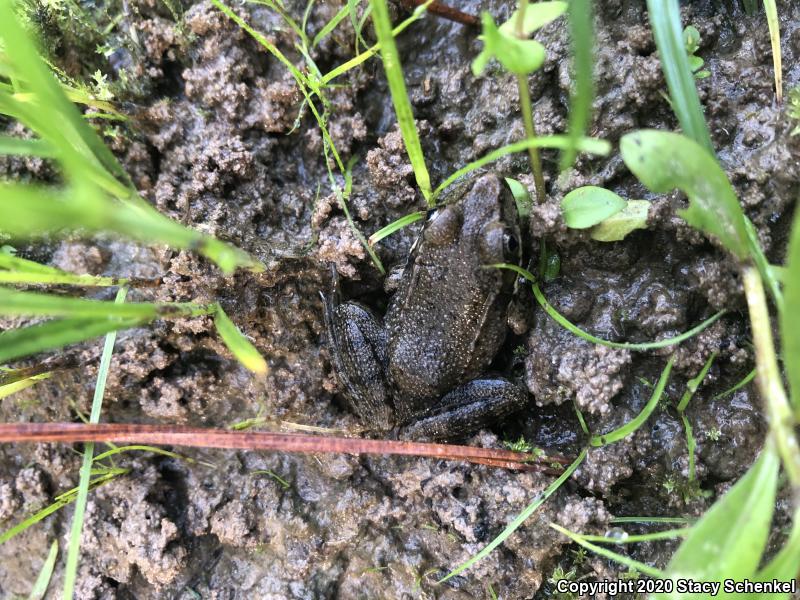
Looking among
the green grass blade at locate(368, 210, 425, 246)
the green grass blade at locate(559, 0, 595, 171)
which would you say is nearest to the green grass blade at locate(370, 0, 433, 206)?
the green grass blade at locate(368, 210, 425, 246)

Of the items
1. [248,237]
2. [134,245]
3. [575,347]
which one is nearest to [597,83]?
[575,347]

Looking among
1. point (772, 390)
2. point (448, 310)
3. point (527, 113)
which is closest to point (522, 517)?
point (448, 310)

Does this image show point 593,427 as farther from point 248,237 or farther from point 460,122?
point 248,237

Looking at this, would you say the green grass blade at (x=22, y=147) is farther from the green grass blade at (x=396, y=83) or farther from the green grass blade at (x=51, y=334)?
the green grass blade at (x=396, y=83)

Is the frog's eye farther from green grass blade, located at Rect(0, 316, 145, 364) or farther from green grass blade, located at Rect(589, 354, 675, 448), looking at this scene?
green grass blade, located at Rect(0, 316, 145, 364)

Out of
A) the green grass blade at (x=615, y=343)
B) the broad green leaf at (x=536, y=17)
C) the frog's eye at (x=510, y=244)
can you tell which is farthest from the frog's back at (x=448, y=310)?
the broad green leaf at (x=536, y=17)

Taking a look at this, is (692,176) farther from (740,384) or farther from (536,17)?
(740,384)
